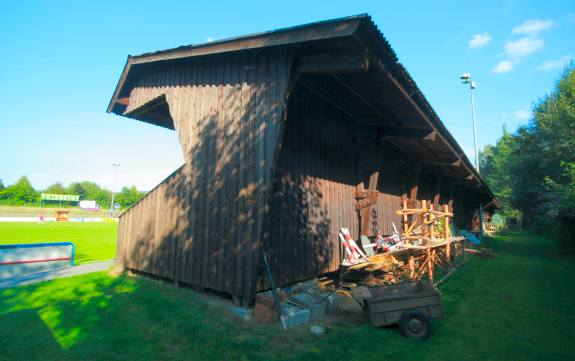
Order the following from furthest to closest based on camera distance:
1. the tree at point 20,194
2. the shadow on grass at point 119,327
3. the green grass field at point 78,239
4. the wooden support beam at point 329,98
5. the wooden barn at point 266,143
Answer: the tree at point 20,194
the green grass field at point 78,239
the wooden support beam at point 329,98
the wooden barn at point 266,143
the shadow on grass at point 119,327

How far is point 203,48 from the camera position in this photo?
23.7 feet

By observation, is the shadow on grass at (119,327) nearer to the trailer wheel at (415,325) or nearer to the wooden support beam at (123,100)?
the trailer wheel at (415,325)

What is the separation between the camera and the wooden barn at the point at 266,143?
238 inches

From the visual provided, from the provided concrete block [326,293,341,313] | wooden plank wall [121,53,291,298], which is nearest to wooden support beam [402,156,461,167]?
concrete block [326,293,341,313]

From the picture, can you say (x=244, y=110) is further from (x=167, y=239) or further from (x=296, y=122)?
(x=167, y=239)

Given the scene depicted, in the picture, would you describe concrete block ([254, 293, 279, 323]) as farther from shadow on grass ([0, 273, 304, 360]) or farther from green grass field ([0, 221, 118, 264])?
green grass field ([0, 221, 118, 264])

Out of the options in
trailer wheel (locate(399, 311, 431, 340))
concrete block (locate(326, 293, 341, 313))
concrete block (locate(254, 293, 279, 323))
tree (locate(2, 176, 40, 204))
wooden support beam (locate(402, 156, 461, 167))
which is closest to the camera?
trailer wheel (locate(399, 311, 431, 340))

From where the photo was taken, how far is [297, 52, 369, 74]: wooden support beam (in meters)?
5.18

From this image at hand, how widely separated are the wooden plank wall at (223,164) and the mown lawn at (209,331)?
0.92 m

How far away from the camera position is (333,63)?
224 inches

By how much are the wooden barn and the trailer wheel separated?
277 centimetres

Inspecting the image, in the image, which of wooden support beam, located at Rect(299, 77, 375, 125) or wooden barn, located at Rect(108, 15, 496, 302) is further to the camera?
wooden support beam, located at Rect(299, 77, 375, 125)

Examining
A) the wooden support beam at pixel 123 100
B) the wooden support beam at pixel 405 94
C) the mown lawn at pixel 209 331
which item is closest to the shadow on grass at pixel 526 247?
the mown lawn at pixel 209 331

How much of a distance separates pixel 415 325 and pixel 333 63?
198 inches
